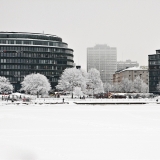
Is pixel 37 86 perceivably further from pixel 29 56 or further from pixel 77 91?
pixel 29 56

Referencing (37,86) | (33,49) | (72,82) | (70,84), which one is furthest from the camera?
(33,49)

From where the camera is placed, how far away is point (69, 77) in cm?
15150

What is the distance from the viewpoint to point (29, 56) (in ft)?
606

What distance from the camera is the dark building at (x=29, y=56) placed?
18238 centimetres

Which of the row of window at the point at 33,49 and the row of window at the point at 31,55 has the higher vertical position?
the row of window at the point at 33,49

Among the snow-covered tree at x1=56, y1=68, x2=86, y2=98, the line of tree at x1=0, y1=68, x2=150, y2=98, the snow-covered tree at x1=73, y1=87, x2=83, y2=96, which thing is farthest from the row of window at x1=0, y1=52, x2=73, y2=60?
the snow-covered tree at x1=73, y1=87, x2=83, y2=96

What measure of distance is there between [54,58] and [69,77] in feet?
126

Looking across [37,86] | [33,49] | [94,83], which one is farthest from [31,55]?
[37,86]
